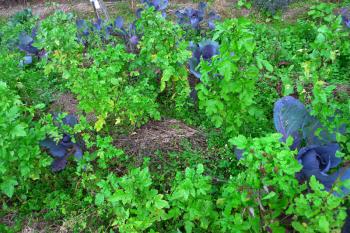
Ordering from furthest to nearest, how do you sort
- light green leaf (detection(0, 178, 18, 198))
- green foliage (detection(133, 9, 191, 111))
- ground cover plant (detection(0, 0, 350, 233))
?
green foliage (detection(133, 9, 191, 111)) < light green leaf (detection(0, 178, 18, 198)) < ground cover plant (detection(0, 0, 350, 233))

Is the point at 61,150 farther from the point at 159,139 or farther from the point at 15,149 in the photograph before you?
the point at 159,139

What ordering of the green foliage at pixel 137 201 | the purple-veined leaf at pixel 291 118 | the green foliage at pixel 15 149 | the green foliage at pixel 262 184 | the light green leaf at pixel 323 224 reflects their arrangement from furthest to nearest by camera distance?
1. the purple-veined leaf at pixel 291 118
2. the green foliage at pixel 15 149
3. the green foliage at pixel 137 201
4. the green foliage at pixel 262 184
5. the light green leaf at pixel 323 224

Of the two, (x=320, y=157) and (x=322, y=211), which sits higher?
(x=322, y=211)

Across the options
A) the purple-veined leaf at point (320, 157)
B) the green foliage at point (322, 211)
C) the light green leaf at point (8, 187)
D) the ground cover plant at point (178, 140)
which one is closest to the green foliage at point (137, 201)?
the ground cover plant at point (178, 140)

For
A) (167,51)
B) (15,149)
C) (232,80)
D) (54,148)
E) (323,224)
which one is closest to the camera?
(323,224)

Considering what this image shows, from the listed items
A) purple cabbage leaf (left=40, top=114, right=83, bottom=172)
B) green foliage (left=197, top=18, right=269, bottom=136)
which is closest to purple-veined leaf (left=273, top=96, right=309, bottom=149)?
green foliage (left=197, top=18, right=269, bottom=136)

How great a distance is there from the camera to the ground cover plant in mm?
2014

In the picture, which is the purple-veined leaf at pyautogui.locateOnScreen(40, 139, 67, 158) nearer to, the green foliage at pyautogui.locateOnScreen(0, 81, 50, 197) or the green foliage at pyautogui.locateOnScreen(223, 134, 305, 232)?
the green foliage at pyautogui.locateOnScreen(0, 81, 50, 197)

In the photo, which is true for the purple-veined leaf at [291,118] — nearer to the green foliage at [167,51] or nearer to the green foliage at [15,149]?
the green foliage at [167,51]

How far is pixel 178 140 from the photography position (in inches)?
124

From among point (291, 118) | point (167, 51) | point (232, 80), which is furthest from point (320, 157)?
point (167, 51)

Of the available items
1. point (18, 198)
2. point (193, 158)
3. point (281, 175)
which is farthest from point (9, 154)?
point (281, 175)

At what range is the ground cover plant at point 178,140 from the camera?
79.3 inches

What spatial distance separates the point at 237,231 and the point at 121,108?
5.29 feet
